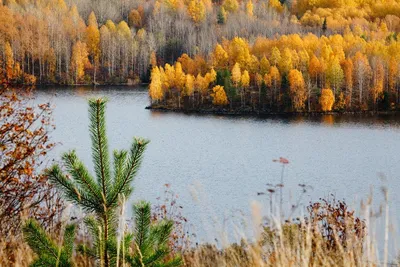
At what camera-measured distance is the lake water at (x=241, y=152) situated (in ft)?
59.6

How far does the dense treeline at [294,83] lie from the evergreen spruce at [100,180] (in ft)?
130

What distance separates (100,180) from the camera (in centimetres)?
237

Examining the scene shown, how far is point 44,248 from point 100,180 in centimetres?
34

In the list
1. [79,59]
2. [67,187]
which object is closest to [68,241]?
[67,187]

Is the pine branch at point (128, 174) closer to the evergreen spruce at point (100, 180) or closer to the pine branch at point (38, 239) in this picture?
the evergreen spruce at point (100, 180)

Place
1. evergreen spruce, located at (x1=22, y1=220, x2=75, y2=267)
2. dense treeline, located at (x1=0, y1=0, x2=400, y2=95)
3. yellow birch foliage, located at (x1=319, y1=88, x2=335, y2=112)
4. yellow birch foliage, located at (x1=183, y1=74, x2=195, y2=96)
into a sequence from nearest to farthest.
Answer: evergreen spruce, located at (x1=22, y1=220, x2=75, y2=267) → yellow birch foliage, located at (x1=319, y1=88, x2=335, y2=112) → yellow birch foliage, located at (x1=183, y1=74, x2=195, y2=96) → dense treeline, located at (x1=0, y1=0, x2=400, y2=95)

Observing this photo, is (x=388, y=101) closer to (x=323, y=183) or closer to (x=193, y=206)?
(x=323, y=183)

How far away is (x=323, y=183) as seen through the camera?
20.2 m

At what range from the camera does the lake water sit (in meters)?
18.2

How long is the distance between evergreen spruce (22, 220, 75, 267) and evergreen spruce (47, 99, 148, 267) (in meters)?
0.10

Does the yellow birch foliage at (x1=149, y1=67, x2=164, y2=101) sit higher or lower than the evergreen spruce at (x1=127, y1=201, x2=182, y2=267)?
higher

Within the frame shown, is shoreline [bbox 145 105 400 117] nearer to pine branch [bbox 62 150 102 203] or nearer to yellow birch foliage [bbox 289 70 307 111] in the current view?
yellow birch foliage [bbox 289 70 307 111]

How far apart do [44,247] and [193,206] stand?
1401 centimetres

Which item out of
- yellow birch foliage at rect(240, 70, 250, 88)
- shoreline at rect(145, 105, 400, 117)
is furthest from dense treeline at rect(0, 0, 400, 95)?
shoreline at rect(145, 105, 400, 117)
